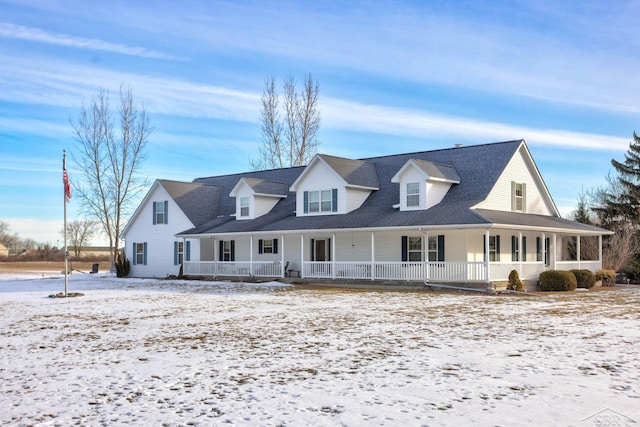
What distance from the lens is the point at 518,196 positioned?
30328 mm

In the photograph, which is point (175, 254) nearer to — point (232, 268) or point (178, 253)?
point (178, 253)

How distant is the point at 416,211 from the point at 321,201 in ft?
20.5

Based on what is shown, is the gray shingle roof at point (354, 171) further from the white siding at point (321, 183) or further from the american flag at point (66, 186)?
the american flag at point (66, 186)

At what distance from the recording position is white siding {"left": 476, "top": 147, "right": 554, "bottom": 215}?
1133 inches

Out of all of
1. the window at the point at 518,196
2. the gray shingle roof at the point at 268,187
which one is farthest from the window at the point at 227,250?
the window at the point at 518,196

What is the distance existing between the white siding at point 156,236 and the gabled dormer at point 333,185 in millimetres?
8273

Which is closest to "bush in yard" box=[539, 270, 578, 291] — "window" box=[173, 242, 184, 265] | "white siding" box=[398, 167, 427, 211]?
"white siding" box=[398, 167, 427, 211]

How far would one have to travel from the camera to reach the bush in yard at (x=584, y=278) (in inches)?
1110

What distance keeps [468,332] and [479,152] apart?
1952 cm

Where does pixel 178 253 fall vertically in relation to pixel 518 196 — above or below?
below

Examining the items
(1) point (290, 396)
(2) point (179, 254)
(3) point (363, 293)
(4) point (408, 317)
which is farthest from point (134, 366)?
(2) point (179, 254)

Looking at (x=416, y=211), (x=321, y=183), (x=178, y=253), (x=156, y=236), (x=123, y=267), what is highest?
(x=321, y=183)

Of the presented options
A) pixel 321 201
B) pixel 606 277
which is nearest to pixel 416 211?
pixel 321 201

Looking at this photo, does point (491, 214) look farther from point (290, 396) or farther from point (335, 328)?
A: point (290, 396)
